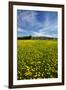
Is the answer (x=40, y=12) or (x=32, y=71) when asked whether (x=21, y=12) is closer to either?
(x=40, y=12)

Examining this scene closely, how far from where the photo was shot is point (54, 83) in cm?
256

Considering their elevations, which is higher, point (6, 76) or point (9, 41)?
point (9, 41)

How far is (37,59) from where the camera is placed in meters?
2.53

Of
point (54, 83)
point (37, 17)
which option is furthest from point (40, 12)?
point (54, 83)

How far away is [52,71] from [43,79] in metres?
0.15

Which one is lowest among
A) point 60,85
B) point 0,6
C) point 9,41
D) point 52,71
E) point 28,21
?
point 60,85

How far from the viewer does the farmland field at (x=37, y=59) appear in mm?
2479

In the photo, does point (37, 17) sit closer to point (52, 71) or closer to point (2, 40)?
point (2, 40)

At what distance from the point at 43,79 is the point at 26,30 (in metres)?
0.62

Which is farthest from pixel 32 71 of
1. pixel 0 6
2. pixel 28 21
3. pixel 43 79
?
pixel 0 6

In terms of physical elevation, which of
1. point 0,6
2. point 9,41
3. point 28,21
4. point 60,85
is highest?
point 0,6

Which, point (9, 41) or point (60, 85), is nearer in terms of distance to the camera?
point (9, 41)

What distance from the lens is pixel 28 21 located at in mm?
2490

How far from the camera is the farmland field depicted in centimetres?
248
